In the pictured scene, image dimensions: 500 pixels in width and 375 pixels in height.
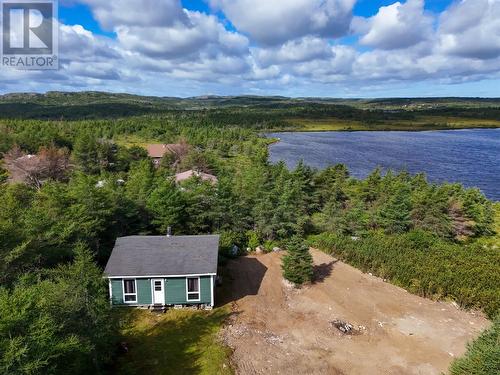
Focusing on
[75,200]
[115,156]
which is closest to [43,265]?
[75,200]

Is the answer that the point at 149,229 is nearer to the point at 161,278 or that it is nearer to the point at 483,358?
the point at 161,278

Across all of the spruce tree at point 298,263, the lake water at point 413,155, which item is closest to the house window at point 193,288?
the spruce tree at point 298,263

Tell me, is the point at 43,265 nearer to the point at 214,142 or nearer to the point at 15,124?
the point at 214,142

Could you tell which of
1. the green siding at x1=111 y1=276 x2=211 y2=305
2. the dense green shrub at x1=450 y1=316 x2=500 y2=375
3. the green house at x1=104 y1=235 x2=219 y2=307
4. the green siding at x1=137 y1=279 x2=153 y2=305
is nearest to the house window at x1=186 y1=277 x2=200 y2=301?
the green house at x1=104 y1=235 x2=219 y2=307

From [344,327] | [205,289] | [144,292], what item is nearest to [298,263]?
[344,327]

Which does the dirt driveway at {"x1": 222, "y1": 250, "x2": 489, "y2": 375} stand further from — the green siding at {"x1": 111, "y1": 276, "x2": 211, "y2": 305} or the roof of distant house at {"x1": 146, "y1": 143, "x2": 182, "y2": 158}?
the roof of distant house at {"x1": 146, "y1": 143, "x2": 182, "y2": 158}
